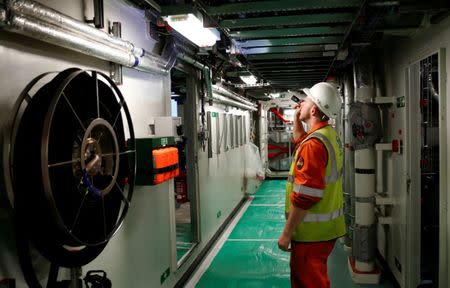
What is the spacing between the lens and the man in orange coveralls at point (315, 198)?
252cm

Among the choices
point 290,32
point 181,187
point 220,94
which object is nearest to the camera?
point 290,32

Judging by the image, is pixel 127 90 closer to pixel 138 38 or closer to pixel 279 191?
pixel 138 38

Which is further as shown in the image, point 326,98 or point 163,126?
point 163,126

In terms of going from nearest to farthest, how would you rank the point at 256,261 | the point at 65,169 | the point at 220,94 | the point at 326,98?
the point at 65,169
the point at 326,98
the point at 256,261
the point at 220,94

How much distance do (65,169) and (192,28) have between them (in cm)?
166

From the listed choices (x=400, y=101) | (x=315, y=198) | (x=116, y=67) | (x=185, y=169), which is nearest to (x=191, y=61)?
(x=185, y=169)

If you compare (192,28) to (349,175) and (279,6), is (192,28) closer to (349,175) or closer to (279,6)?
(279,6)

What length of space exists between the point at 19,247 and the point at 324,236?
1.95 meters

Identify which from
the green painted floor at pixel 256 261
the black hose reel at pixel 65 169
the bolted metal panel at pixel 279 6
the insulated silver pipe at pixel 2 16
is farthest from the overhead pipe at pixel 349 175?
the insulated silver pipe at pixel 2 16

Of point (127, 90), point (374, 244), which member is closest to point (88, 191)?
point (127, 90)

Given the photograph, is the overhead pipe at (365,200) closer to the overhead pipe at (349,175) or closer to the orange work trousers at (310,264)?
the overhead pipe at (349,175)

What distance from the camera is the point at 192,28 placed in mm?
2906

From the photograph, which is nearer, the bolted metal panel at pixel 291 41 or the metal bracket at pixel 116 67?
the metal bracket at pixel 116 67

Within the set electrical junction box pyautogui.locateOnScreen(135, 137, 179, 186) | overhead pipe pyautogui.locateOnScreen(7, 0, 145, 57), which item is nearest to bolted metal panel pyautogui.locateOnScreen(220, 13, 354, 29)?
overhead pipe pyautogui.locateOnScreen(7, 0, 145, 57)
